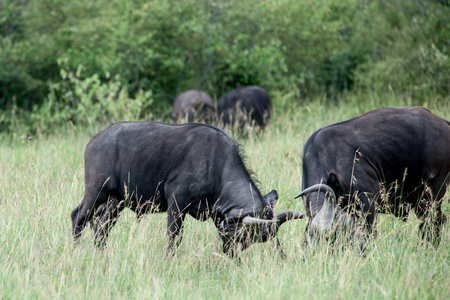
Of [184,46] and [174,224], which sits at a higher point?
[184,46]

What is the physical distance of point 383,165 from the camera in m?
5.55

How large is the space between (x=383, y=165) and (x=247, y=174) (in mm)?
1533

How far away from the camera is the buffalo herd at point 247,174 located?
17.0 ft

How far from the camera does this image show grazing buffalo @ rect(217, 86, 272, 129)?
43.0 ft

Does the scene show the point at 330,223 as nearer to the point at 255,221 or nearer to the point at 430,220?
the point at 255,221

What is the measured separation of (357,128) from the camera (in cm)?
560

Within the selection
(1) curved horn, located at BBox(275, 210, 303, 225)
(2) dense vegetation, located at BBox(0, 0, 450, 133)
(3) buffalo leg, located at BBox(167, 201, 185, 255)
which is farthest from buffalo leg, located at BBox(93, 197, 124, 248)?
(2) dense vegetation, located at BBox(0, 0, 450, 133)

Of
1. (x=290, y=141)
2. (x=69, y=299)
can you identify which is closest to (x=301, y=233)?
(x=69, y=299)

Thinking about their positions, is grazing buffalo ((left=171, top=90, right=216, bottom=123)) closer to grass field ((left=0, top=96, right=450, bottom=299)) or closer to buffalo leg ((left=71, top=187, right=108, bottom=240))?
grass field ((left=0, top=96, right=450, bottom=299))

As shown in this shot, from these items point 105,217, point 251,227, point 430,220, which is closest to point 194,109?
point 105,217

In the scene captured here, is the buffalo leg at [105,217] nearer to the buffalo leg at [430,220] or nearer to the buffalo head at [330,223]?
the buffalo head at [330,223]

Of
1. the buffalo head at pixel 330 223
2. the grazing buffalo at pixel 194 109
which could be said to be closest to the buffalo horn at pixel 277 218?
the buffalo head at pixel 330 223

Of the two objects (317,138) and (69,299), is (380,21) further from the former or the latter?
(69,299)

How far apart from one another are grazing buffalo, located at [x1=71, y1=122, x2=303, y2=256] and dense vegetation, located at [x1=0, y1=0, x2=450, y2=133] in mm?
8985
